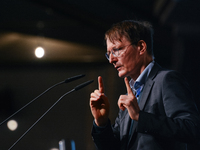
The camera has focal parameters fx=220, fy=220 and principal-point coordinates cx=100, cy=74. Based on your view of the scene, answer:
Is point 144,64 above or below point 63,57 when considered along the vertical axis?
below

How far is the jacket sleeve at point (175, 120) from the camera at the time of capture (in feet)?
3.34

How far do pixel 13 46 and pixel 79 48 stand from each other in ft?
3.66

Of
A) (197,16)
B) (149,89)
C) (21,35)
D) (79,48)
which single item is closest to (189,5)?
(197,16)

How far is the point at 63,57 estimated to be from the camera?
3.56 meters

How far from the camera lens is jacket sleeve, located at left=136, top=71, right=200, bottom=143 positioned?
102cm

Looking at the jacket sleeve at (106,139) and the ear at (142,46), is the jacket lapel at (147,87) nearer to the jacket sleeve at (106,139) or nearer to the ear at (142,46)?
the ear at (142,46)

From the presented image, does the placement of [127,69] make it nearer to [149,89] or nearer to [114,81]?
[149,89]

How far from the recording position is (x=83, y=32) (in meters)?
3.43

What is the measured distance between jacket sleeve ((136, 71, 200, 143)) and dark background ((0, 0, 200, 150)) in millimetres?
2093

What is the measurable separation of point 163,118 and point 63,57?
2714 mm

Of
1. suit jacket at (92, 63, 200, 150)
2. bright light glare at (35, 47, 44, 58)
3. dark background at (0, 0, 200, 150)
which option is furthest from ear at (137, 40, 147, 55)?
bright light glare at (35, 47, 44, 58)

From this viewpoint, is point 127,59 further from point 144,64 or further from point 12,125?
point 12,125

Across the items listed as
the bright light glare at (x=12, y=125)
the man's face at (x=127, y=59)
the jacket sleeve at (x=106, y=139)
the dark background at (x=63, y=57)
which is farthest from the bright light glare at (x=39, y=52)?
the jacket sleeve at (x=106, y=139)

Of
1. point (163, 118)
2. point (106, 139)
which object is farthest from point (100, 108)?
point (163, 118)
